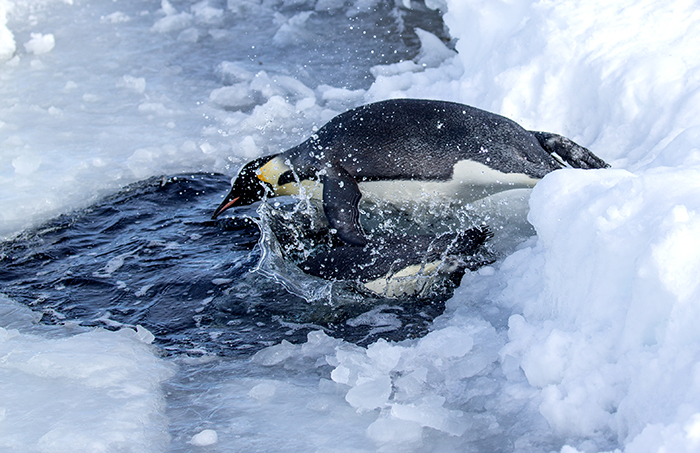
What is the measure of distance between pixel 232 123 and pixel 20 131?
1.49 metres

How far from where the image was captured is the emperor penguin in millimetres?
2914

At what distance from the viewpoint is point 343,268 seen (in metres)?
2.52

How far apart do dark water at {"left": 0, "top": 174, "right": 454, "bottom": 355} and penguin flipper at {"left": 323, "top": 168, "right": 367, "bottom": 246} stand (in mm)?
349

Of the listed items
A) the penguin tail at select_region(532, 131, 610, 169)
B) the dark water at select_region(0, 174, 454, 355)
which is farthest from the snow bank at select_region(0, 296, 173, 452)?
the penguin tail at select_region(532, 131, 610, 169)

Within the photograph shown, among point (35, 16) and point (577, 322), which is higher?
point (577, 322)

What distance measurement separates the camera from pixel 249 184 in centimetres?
328

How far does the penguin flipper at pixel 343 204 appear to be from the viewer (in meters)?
2.77

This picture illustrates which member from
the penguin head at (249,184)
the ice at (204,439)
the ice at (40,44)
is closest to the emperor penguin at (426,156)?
the penguin head at (249,184)

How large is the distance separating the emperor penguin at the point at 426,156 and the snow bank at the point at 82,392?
1.12 metres

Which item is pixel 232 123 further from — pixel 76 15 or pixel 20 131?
pixel 76 15

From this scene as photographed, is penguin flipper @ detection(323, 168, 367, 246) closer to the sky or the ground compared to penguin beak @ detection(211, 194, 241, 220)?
closer to the sky

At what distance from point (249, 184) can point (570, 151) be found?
1.58 meters

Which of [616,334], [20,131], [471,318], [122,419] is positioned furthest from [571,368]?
[20,131]

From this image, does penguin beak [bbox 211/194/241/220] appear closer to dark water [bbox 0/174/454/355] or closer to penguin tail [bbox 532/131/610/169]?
dark water [bbox 0/174/454/355]
